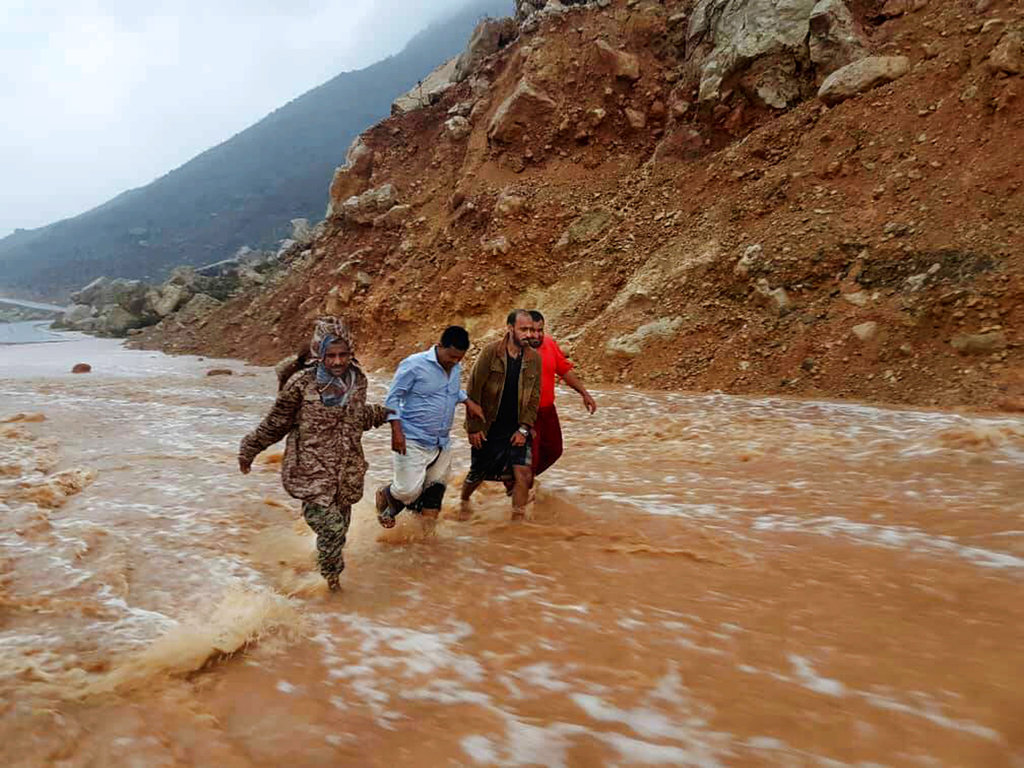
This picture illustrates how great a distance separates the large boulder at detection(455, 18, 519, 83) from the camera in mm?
20984

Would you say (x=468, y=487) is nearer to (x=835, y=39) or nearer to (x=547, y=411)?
(x=547, y=411)

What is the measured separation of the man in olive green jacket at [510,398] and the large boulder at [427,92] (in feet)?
67.2

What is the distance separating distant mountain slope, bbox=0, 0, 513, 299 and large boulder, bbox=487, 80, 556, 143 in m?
67.9

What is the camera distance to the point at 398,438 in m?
3.67

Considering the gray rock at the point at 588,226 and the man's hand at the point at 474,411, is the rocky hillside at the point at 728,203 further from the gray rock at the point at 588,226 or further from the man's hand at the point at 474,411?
the man's hand at the point at 474,411

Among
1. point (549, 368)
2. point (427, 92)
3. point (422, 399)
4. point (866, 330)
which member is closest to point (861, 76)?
point (866, 330)

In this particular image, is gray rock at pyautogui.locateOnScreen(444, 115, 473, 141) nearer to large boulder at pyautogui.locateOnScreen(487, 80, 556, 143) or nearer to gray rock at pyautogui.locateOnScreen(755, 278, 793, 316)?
large boulder at pyautogui.locateOnScreen(487, 80, 556, 143)

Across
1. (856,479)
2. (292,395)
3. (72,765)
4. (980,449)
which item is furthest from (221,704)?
(980,449)

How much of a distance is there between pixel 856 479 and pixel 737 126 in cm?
1072

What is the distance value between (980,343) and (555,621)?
25.7ft

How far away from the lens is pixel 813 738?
201cm

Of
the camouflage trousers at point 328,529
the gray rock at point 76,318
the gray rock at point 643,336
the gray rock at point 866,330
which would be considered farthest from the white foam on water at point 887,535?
the gray rock at point 76,318

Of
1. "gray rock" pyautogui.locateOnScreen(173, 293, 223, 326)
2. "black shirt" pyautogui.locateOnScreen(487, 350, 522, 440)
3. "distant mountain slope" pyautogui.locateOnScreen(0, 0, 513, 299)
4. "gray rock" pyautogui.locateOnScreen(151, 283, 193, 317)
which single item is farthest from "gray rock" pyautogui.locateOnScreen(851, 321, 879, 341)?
"distant mountain slope" pyautogui.locateOnScreen(0, 0, 513, 299)

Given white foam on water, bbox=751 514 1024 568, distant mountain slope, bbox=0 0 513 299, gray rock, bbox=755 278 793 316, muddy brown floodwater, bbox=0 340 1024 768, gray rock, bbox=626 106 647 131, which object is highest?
distant mountain slope, bbox=0 0 513 299
